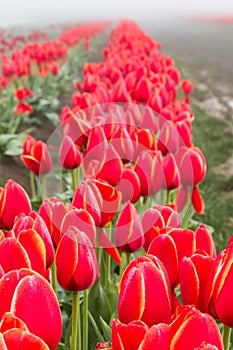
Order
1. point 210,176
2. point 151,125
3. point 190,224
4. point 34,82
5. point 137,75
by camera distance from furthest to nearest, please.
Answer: point 34,82
point 210,176
point 137,75
point 190,224
point 151,125

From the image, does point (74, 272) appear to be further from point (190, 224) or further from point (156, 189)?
point (190, 224)

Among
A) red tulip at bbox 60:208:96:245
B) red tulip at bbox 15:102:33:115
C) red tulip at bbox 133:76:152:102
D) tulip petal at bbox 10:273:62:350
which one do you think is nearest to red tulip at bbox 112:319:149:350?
tulip petal at bbox 10:273:62:350

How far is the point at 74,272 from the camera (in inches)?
50.3

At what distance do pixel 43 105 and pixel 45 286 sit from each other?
663cm

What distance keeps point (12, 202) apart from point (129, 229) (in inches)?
12.5

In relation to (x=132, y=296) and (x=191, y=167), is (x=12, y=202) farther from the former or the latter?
(x=191, y=167)

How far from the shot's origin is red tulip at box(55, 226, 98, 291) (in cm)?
127

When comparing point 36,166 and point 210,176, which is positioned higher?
point 36,166

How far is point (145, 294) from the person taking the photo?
39.8 inches

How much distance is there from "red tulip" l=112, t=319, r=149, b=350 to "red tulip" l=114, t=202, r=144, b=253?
2.32 feet

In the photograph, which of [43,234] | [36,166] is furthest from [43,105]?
[43,234]

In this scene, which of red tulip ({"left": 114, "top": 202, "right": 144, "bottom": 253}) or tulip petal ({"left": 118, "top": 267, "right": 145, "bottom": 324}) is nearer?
tulip petal ({"left": 118, "top": 267, "right": 145, "bottom": 324})

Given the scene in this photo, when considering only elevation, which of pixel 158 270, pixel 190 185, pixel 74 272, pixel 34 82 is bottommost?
pixel 34 82

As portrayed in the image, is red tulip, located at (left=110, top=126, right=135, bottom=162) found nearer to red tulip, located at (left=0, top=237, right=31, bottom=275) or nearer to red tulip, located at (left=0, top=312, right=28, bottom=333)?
red tulip, located at (left=0, top=237, right=31, bottom=275)
